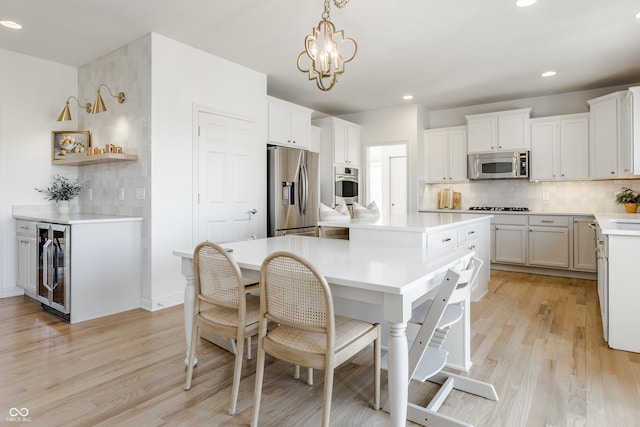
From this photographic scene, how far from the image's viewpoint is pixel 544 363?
2410mm

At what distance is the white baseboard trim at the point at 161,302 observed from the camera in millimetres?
3559

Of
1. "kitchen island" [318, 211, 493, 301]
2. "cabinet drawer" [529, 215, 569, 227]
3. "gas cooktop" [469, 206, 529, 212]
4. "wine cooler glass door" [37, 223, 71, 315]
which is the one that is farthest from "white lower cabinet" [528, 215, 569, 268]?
"wine cooler glass door" [37, 223, 71, 315]

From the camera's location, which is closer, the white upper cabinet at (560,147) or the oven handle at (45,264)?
the oven handle at (45,264)

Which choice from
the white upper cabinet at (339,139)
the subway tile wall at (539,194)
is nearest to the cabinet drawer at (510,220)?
the subway tile wall at (539,194)

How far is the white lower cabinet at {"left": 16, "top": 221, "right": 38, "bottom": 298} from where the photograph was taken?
3.69 meters

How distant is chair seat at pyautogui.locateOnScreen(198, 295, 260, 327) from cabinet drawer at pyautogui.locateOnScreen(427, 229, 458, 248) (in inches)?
58.6

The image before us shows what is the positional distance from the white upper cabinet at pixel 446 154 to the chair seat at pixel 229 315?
4.96m

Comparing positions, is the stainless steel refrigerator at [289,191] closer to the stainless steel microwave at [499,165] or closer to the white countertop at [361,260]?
the white countertop at [361,260]

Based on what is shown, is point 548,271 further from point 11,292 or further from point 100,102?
point 11,292

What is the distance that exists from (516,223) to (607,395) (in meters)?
3.73

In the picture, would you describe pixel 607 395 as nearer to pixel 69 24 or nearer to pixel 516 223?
pixel 516 223

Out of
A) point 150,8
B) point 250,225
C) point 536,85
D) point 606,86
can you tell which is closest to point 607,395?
point 250,225

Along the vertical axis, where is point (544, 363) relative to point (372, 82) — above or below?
below

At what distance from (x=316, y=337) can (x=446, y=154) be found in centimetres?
529
